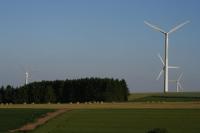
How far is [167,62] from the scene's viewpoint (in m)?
109

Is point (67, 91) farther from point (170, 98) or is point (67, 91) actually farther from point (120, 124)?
point (120, 124)

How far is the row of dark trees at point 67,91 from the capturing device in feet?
418

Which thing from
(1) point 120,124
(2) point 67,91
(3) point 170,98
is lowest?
(1) point 120,124

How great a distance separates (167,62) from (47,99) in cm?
3349

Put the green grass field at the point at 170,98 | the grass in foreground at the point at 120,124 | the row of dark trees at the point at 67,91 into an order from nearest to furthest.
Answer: the grass in foreground at the point at 120,124, the green grass field at the point at 170,98, the row of dark trees at the point at 67,91

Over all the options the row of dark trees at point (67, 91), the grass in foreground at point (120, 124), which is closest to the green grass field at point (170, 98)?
the row of dark trees at point (67, 91)

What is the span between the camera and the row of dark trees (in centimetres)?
12731

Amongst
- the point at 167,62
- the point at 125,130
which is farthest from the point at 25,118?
the point at 167,62

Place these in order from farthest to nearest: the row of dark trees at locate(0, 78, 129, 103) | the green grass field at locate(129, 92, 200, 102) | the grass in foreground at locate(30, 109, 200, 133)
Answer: the row of dark trees at locate(0, 78, 129, 103)
the green grass field at locate(129, 92, 200, 102)
the grass in foreground at locate(30, 109, 200, 133)

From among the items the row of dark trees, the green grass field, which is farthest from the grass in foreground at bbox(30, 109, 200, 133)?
the row of dark trees

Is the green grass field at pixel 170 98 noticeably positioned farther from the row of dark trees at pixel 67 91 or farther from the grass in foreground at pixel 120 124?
the grass in foreground at pixel 120 124

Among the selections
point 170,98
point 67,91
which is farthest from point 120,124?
point 67,91

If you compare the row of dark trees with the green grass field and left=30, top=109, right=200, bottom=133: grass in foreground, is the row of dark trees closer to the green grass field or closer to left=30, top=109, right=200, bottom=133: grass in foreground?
the green grass field

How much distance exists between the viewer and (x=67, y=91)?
433 feet
